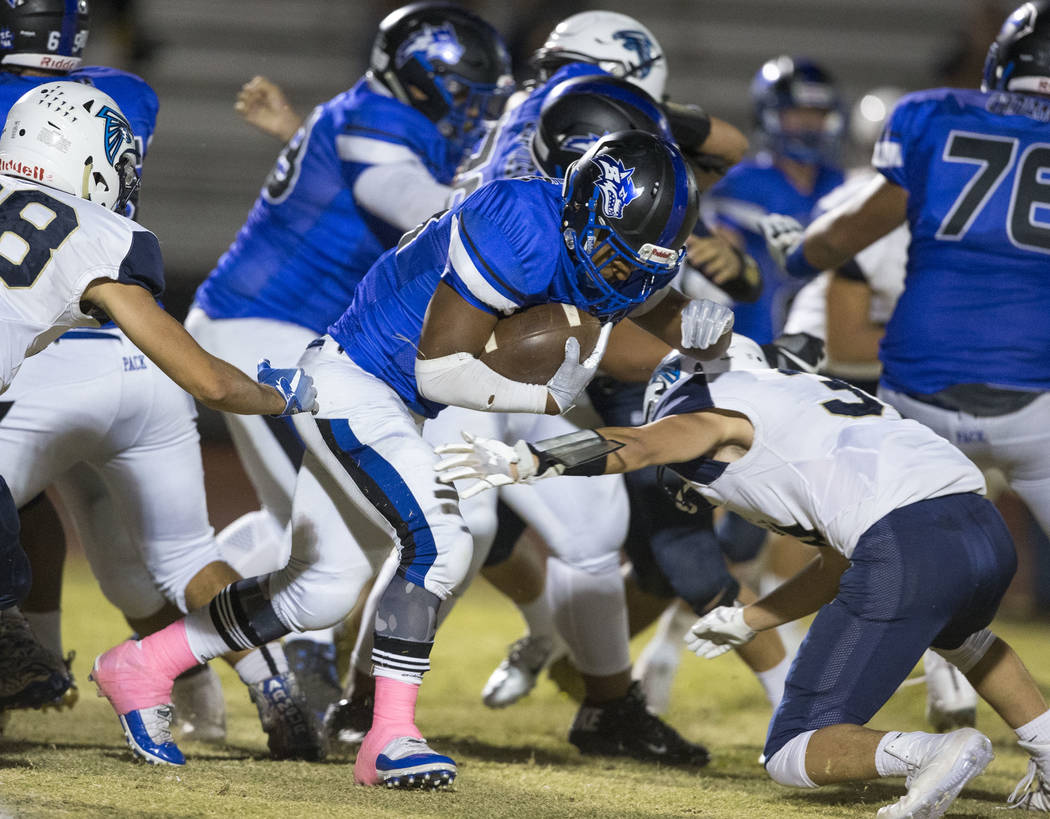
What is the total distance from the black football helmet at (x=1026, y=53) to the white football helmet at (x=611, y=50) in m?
1.06

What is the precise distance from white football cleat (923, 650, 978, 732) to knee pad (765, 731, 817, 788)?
68.2 inches

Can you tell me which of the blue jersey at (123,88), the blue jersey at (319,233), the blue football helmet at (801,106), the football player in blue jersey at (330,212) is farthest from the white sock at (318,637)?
the blue football helmet at (801,106)

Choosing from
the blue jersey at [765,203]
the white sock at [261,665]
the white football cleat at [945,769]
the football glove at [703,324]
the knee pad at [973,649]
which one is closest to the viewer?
the white football cleat at [945,769]

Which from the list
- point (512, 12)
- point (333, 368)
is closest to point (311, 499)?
point (333, 368)

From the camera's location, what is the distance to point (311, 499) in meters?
3.45

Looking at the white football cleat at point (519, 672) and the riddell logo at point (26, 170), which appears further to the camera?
the white football cleat at point (519, 672)

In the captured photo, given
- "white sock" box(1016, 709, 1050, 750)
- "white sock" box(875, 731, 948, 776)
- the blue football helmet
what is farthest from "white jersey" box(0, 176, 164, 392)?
the blue football helmet

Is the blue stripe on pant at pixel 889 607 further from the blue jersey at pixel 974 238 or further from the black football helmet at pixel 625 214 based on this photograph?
the blue jersey at pixel 974 238

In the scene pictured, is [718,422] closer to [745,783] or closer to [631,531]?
[745,783]

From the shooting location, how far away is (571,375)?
3219 mm

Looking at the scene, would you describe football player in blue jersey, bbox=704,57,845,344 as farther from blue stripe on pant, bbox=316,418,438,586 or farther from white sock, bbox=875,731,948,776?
white sock, bbox=875,731,948,776

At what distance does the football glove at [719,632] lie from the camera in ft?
11.2

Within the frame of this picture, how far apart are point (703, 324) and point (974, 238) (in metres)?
1.13

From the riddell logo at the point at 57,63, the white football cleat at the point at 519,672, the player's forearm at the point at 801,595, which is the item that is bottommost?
the white football cleat at the point at 519,672
